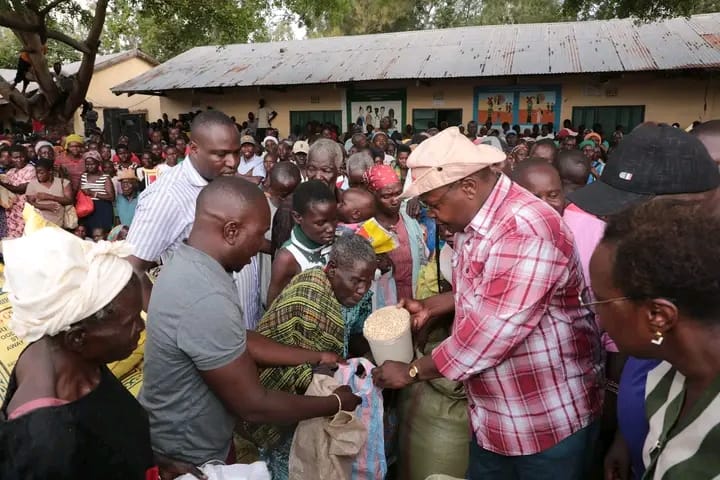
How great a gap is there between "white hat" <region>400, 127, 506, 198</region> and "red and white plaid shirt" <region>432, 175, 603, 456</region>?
129 millimetres

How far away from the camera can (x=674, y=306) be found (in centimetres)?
115

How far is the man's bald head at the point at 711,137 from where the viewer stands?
Result: 2.39 m

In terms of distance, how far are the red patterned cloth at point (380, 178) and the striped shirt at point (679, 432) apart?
8.41ft

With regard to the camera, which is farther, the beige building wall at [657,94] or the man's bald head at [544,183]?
the beige building wall at [657,94]

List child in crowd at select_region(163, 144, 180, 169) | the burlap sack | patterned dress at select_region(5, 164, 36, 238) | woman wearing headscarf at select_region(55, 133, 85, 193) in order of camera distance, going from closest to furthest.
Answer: the burlap sack
patterned dress at select_region(5, 164, 36, 238)
woman wearing headscarf at select_region(55, 133, 85, 193)
child in crowd at select_region(163, 144, 180, 169)

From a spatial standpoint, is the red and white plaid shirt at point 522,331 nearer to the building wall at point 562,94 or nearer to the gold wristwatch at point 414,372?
the gold wristwatch at point 414,372

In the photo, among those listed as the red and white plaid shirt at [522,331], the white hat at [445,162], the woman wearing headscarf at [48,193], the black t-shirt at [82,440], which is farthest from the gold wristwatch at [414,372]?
the woman wearing headscarf at [48,193]

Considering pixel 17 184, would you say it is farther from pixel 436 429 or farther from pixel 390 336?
pixel 436 429

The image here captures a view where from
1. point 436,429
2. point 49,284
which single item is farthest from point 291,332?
point 49,284

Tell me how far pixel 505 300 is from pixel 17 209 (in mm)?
7216

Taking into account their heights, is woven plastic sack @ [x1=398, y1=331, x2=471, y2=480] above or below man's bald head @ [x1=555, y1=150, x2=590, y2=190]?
below

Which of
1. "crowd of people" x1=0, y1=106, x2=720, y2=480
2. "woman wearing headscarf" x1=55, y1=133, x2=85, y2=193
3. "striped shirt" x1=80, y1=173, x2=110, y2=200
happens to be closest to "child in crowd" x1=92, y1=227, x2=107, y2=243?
"striped shirt" x1=80, y1=173, x2=110, y2=200

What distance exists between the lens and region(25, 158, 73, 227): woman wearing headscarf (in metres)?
6.63

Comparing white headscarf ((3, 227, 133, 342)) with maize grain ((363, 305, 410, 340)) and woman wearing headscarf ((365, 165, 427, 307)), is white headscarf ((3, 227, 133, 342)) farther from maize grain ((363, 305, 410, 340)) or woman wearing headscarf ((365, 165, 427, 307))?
woman wearing headscarf ((365, 165, 427, 307))
